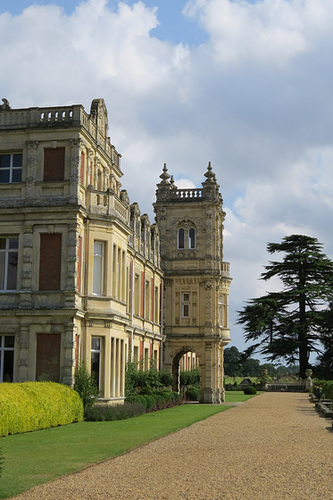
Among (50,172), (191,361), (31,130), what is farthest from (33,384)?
(191,361)

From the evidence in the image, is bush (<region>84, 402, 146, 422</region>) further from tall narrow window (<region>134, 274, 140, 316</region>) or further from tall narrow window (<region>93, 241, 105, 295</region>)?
tall narrow window (<region>134, 274, 140, 316</region>)

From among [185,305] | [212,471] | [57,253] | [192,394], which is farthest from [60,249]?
[192,394]

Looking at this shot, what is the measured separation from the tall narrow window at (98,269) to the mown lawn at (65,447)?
5.34 meters

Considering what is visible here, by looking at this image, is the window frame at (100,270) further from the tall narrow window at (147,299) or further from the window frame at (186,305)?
the window frame at (186,305)

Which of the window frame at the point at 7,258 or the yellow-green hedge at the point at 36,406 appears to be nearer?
the yellow-green hedge at the point at 36,406

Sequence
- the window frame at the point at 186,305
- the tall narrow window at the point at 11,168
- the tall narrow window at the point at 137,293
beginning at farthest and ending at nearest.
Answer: the window frame at the point at 186,305, the tall narrow window at the point at 137,293, the tall narrow window at the point at 11,168

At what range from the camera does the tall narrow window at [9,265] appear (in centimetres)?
2467

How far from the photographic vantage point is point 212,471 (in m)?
12.0

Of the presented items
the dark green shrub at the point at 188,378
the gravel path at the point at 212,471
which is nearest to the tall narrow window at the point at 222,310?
the dark green shrub at the point at 188,378

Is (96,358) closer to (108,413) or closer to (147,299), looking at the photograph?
(108,413)

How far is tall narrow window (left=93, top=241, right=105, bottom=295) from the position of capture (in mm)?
25641

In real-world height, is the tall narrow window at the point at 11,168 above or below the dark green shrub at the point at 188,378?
above

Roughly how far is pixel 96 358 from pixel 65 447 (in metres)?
10.3

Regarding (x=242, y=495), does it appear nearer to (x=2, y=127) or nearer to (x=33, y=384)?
(x=33, y=384)
